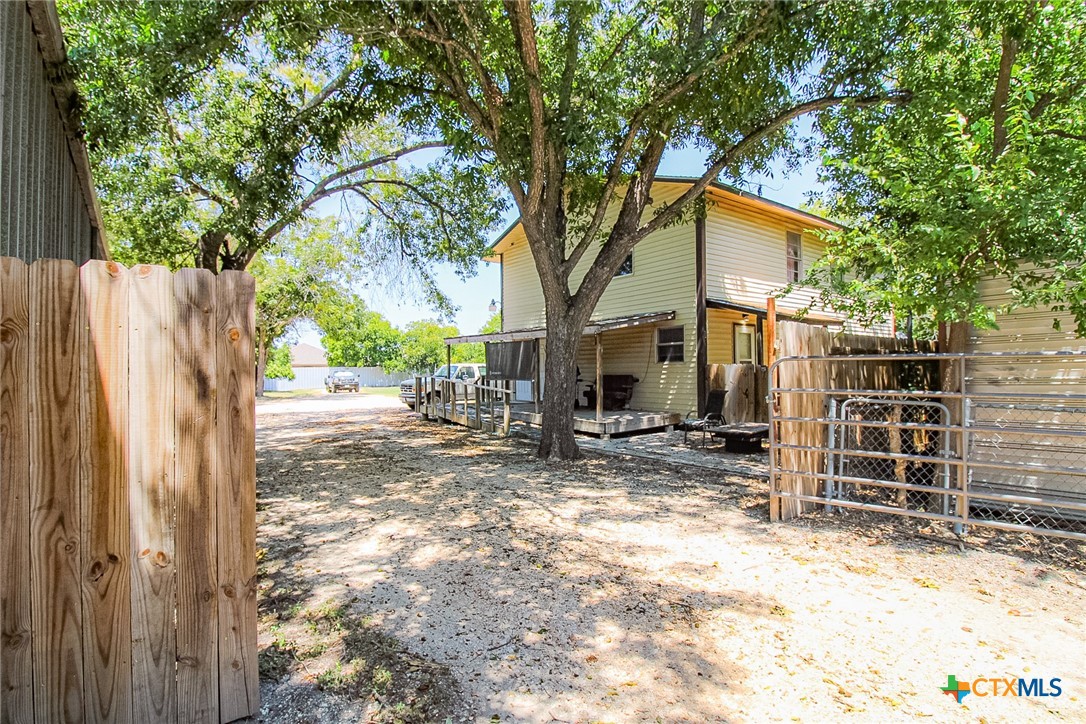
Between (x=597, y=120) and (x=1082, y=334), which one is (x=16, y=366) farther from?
(x=1082, y=334)

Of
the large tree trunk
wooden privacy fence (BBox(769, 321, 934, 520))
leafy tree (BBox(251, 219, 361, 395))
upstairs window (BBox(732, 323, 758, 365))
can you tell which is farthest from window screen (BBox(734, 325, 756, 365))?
leafy tree (BBox(251, 219, 361, 395))

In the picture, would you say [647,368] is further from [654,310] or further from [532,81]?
[532,81]

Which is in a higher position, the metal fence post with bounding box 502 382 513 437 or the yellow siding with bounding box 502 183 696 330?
the yellow siding with bounding box 502 183 696 330

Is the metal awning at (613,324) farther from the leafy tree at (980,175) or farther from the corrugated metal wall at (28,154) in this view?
the corrugated metal wall at (28,154)

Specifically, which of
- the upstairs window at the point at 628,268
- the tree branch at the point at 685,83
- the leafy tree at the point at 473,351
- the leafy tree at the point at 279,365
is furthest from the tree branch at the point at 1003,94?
the leafy tree at the point at 473,351

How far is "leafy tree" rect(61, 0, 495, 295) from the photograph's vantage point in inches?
245

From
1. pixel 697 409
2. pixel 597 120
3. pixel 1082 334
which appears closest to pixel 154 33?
pixel 597 120

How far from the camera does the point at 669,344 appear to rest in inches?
554

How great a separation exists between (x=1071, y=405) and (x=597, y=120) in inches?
233

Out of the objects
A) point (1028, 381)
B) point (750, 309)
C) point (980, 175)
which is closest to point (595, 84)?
point (980, 175)

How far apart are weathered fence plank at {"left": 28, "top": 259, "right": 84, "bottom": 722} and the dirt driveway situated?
837mm

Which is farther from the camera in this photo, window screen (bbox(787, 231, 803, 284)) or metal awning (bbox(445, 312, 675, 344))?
window screen (bbox(787, 231, 803, 284))

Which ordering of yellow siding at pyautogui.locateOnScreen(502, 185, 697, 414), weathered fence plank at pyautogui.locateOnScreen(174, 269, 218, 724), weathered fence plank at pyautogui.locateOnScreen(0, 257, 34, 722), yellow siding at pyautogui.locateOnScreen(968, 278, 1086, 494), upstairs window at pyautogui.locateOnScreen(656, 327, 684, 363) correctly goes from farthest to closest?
upstairs window at pyautogui.locateOnScreen(656, 327, 684, 363), yellow siding at pyautogui.locateOnScreen(502, 185, 697, 414), yellow siding at pyautogui.locateOnScreen(968, 278, 1086, 494), weathered fence plank at pyautogui.locateOnScreen(174, 269, 218, 724), weathered fence plank at pyautogui.locateOnScreen(0, 257, 34, 722)

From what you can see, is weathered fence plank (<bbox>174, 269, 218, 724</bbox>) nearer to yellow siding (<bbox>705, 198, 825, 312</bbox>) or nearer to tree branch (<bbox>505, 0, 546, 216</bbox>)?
tree branch (<bbox>505, 0, 546, 216</bbox>)
